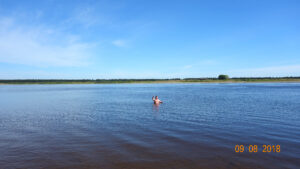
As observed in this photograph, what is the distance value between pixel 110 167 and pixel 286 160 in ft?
22.9

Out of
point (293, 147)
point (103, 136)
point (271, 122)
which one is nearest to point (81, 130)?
point (103, 136)

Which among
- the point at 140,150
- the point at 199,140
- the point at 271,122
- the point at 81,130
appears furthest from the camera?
the point at 271,122

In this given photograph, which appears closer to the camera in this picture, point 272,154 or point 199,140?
point 272,154

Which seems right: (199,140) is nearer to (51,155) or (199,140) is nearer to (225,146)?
(225,146)

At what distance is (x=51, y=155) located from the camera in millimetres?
8641

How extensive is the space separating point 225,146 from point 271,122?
24.5ft

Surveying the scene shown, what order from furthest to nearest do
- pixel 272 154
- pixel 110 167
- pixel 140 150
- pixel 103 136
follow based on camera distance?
pixel 103 136 < pixel 140 150 < pixel 272 154 < pixel 110 167

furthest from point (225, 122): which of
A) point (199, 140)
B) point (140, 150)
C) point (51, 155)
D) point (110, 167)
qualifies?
point (51, 155)
